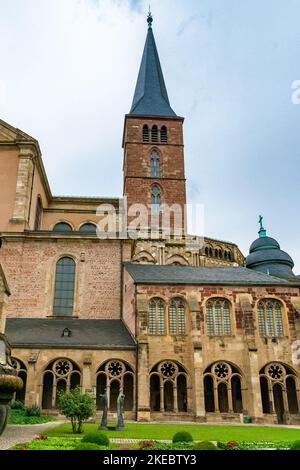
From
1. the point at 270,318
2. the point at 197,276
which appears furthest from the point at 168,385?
the point at 270,318

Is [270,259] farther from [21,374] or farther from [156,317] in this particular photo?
[21,374]

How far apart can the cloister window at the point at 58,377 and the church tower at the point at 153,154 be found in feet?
80.9

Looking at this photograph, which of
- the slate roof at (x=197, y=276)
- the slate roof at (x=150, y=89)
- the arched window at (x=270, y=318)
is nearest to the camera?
the arched window at (x=270, y=318)

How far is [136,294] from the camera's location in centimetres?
2861

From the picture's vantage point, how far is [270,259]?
47.9 m

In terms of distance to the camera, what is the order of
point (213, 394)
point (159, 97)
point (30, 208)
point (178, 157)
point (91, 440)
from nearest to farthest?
point (91, 440) → point (213, 394) → point (30, 208) → point (178, 157) → point (159, 97)

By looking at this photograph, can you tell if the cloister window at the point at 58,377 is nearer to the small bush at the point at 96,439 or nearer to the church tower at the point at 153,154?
the small bush at the point at 96,439

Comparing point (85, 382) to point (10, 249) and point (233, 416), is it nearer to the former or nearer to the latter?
point (233, 416)

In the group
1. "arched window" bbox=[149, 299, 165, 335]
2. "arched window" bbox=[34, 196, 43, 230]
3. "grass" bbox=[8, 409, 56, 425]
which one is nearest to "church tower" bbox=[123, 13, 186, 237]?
"arched window" bbox=[34, 196, 43, 230]

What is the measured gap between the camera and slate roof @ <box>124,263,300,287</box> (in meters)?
29.5

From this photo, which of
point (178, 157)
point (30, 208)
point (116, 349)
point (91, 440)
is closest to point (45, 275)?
point (30, 208)

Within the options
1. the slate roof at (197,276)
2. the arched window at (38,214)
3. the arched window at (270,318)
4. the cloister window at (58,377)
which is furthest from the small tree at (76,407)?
the arched window at (38,214)

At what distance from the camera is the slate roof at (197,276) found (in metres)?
29.5

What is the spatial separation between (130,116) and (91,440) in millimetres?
46850
